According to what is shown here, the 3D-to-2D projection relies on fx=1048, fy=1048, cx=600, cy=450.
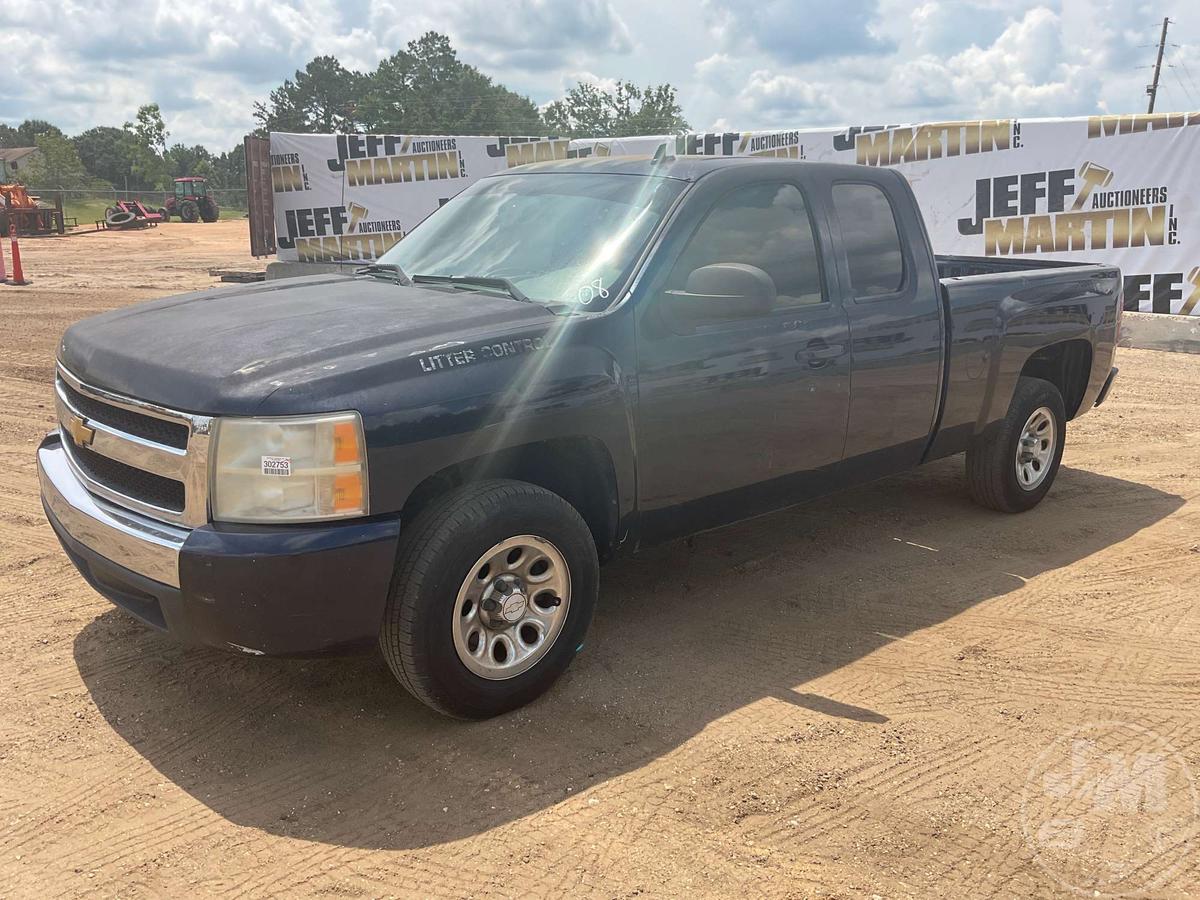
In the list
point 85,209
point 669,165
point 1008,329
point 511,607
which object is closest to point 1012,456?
point 1008,329

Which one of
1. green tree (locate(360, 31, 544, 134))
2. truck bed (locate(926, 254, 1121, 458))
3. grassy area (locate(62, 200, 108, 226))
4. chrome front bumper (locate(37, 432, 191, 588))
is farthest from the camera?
green tree (locate(360, 31, 544, 134))

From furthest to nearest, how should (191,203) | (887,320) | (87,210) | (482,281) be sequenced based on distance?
(87,210), (191,203), (887,320), (482,281)

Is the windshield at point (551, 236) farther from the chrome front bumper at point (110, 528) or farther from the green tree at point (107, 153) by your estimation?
the green tree at point (107, 153)

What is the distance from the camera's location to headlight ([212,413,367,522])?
3.08 m

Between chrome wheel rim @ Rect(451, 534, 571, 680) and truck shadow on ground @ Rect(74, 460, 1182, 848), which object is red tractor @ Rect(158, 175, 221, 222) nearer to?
truck shadow on ground @ Rect(74, 460, 1182, 848)

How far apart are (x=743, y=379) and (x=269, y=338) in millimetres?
1823

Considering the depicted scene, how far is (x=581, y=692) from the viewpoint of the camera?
3.88 m

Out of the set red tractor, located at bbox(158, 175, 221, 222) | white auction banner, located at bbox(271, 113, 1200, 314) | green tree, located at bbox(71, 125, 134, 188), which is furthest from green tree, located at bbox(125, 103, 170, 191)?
white auction banner, located at bbox(271, 113, 1200, 314)

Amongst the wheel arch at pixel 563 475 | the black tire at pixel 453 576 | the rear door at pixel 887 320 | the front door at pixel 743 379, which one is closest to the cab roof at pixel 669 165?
the front door at pixel 743 379

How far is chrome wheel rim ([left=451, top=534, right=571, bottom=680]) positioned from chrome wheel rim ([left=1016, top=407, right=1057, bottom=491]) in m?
3.39

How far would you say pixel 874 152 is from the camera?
46.8 feet

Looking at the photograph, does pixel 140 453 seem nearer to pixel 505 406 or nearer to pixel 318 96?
pixel 505 406

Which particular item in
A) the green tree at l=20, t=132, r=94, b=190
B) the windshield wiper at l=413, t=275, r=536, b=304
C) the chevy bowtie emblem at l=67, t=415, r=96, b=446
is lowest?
the chevy bowtie emblem at l=67, t=415, r=96, b=446

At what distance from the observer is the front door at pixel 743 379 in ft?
13.0
